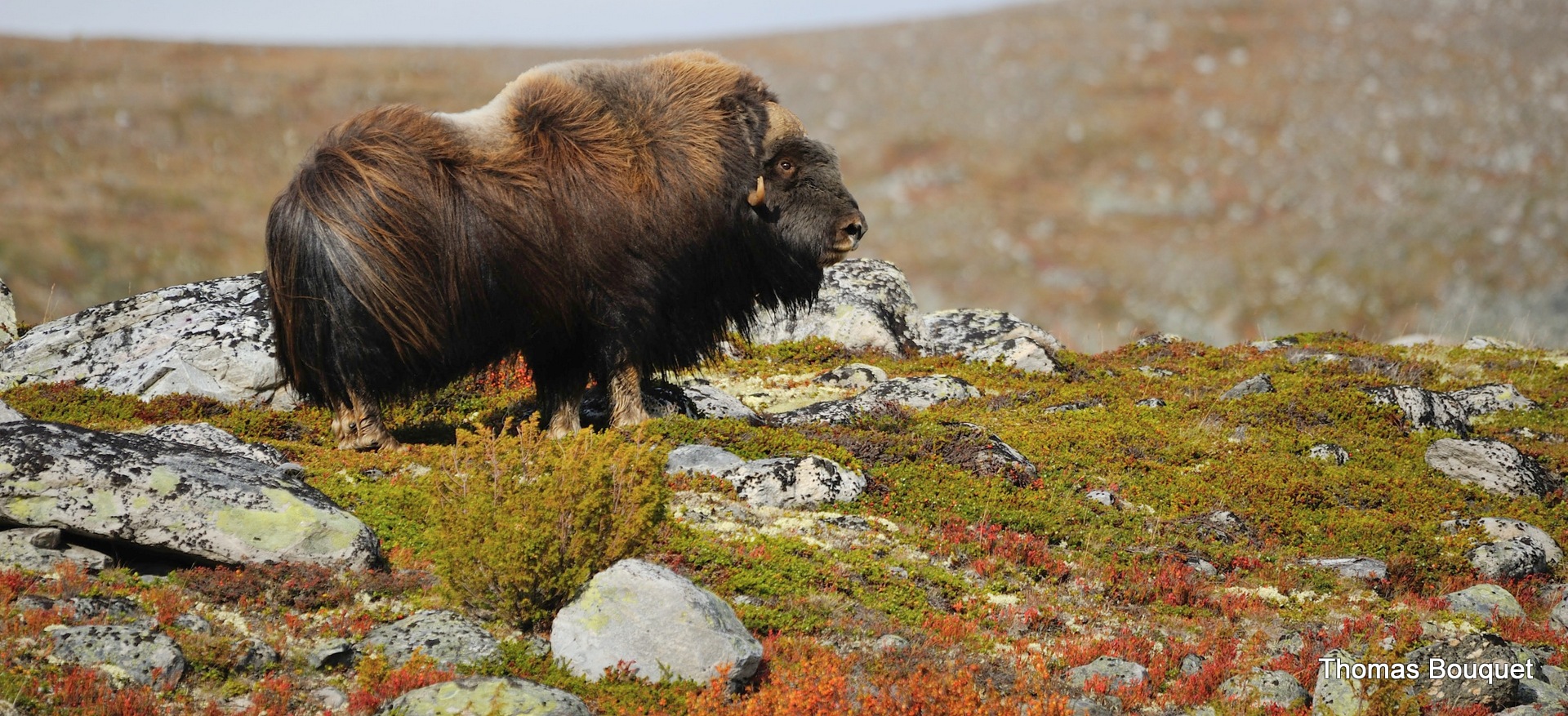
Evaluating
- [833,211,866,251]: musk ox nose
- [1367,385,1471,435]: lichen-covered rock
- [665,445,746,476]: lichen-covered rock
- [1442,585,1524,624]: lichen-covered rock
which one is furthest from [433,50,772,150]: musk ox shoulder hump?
[1367,385,1471,435]: lichen-covered rock

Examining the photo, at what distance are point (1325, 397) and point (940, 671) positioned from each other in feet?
24.9

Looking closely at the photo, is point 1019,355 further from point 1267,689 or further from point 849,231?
point 1267,689

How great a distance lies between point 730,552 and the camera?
777 centimetres

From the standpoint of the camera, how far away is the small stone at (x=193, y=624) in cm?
604

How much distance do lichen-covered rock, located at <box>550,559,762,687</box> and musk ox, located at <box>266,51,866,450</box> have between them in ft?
10.4

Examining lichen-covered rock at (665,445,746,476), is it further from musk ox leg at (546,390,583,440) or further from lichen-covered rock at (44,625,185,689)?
lichen-covered rock at (44,625,185,689)

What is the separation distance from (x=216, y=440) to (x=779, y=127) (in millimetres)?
4843

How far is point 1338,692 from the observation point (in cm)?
659

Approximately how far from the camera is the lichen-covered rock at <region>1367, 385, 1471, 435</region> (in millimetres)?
12227

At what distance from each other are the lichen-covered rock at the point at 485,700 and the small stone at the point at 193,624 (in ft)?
3.67

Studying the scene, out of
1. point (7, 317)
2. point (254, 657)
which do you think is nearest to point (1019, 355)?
point (254, 657)

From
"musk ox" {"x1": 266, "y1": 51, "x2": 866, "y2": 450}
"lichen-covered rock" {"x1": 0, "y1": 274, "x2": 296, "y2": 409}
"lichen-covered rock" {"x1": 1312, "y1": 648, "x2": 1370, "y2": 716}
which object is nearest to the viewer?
"lichen-covered rock" {"x1": 1312, "y1": 648, "x2": 1370, "y2": 716}

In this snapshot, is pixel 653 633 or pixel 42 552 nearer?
pixel 653 633

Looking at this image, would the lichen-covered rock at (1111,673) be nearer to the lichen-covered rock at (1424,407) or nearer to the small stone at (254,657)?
the small stone at (254,657)
